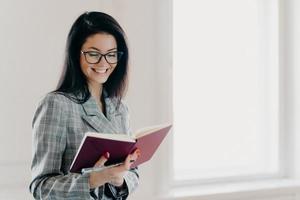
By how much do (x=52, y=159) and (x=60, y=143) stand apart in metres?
0.05

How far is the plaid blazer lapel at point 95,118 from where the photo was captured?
4.39ft

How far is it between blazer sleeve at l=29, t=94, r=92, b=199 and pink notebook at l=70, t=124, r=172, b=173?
2.3 inches

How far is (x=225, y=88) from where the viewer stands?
2695 mm

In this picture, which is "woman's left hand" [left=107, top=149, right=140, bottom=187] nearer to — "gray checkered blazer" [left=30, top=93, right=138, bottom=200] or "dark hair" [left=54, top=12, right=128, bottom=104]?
"gray checkered blazer" [left=30, top=93, right=138, bottom=200]

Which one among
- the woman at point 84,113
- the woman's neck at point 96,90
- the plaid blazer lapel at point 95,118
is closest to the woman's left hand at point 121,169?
the woman at point 84,113

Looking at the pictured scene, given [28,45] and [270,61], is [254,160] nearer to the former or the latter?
[270,61]

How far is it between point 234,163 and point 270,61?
0.67 meters

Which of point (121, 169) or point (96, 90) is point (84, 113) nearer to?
point (96, 90)

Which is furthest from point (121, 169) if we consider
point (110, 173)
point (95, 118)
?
point (95, 118)

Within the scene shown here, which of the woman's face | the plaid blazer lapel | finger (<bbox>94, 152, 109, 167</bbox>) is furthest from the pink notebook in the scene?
the woman's face

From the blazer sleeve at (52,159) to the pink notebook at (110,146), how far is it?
6cm

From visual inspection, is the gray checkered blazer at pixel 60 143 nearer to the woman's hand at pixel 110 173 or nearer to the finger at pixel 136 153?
the woman's hand at pixel 110 173

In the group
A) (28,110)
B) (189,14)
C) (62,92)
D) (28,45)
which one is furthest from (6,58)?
(189,14)

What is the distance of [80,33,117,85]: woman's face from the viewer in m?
1.37
